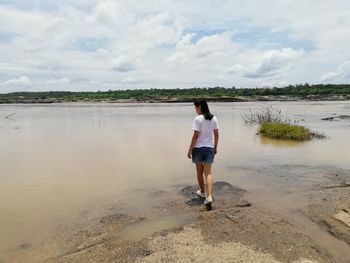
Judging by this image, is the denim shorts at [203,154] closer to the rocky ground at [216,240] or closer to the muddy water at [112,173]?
the rocky ground at [216,240]

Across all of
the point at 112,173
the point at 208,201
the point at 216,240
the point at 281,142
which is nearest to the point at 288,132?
the point at 281,142

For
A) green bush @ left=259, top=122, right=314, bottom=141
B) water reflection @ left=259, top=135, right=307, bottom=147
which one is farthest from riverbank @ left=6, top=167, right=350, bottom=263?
green bush @ left=259, top=122, right=314, bottom=141

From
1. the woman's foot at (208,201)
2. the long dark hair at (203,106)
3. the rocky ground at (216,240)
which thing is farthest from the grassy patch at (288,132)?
the woman's foot at (208,201)

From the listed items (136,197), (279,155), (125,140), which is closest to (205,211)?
(136,197)

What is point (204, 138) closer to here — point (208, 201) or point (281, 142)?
point (208, 201)

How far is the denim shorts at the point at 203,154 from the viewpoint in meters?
7.62

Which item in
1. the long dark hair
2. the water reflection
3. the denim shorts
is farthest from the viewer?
the water reflection

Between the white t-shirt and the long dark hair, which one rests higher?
the long dark hair

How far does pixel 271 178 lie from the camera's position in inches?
394

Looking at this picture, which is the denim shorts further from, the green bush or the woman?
the green bush

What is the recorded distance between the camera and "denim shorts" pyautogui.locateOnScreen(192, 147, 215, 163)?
7.62 m

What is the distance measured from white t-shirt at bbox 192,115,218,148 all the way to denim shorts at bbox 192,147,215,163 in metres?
0.08

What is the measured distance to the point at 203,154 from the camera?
7.65 meters

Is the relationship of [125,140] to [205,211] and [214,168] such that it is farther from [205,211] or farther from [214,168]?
[205,211]
